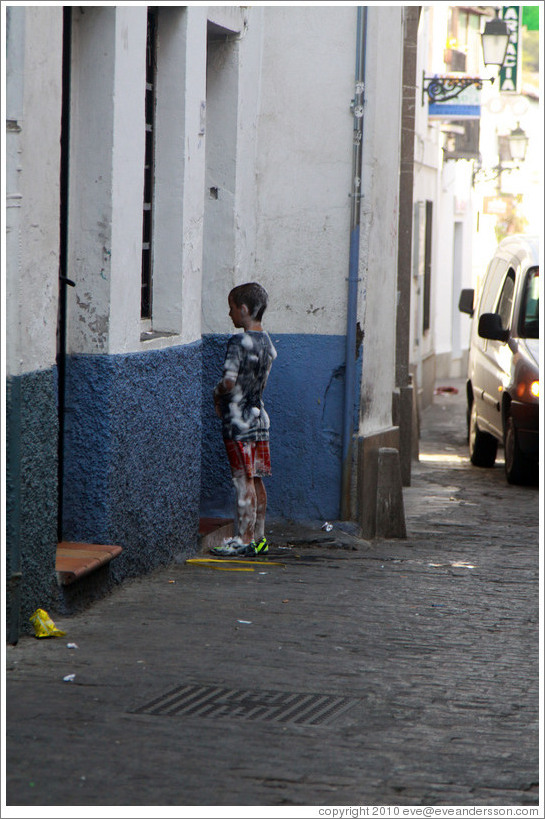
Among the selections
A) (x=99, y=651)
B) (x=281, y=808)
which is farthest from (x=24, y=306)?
(x=281, y=808)

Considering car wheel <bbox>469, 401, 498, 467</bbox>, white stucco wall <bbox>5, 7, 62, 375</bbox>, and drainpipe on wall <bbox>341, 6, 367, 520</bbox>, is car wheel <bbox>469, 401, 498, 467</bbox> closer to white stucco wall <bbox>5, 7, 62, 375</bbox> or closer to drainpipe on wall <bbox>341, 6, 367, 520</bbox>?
drainpipe on wall <bbox>341, 6, 367, 520</bbox>

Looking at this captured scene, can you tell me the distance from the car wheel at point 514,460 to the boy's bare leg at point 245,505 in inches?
212

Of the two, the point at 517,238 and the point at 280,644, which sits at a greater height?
the point at 517,238

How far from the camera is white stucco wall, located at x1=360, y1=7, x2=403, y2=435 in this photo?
1027 centimetres

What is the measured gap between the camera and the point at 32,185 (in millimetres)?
6445

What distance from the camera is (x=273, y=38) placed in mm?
10336

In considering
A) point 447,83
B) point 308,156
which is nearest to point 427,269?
point 447,83

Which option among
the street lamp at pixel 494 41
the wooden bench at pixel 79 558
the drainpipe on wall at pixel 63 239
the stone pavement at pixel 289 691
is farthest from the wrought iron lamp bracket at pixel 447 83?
the wooden bench at pixel 79 558

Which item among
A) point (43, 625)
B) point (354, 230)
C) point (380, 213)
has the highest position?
point (380, 213)

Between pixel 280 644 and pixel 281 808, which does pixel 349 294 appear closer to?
pixel 280 644

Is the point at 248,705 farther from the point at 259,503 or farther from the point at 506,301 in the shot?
the point at 506,301

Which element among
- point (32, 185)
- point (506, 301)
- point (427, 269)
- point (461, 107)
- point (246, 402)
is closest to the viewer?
point (32, 185)

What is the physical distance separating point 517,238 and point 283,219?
5.82 meters

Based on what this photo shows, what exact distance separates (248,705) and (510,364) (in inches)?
352
